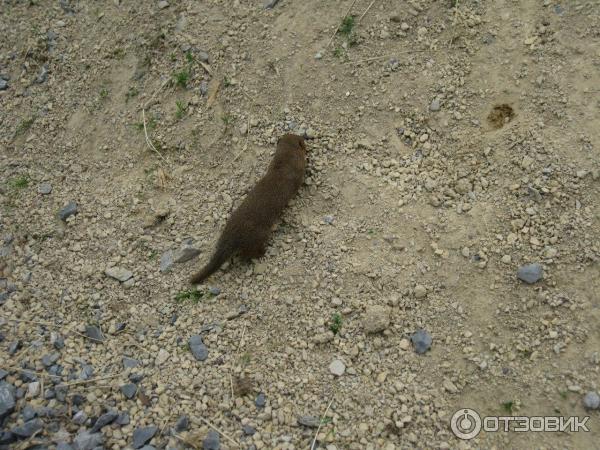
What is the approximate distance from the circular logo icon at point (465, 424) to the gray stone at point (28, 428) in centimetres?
325

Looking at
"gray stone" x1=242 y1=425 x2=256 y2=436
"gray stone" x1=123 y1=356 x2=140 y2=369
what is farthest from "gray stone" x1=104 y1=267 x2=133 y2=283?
"gray stone" x1=242 y1=425 x2=256 y2=436

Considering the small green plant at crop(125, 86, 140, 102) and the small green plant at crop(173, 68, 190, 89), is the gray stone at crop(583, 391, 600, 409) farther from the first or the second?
the small green plant at crop(125, 86, 140, 102)

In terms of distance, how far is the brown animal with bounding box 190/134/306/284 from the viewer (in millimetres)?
4914

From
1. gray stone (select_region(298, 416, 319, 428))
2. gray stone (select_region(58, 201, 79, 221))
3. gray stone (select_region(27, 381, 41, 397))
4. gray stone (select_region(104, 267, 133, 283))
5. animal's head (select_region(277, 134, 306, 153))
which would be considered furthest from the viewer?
gray stone (select_region(58, 201, 79, 221))

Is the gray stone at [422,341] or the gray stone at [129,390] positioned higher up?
the gray stone at [129,390]

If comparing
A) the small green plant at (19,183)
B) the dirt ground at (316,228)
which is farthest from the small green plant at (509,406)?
the small green plant at (19,183)

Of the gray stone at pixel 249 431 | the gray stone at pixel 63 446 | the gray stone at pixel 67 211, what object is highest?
the gray stone at pixel 67 211

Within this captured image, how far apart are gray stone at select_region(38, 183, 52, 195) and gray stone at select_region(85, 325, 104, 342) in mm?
1849

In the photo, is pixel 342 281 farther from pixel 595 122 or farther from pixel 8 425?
Answer: pixel 8 425

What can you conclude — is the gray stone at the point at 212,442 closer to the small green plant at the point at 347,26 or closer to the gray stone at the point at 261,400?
the gray stone at the point at 261,400

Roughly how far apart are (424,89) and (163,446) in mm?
4036

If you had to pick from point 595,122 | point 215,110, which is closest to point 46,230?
point 215,110

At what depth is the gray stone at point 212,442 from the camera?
13.4ft

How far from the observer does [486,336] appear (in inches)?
169
